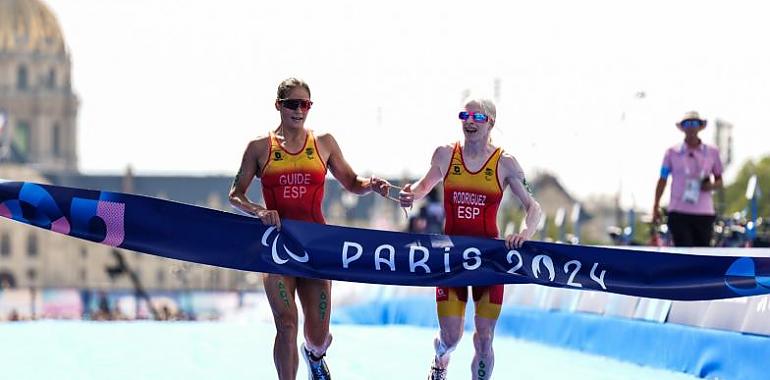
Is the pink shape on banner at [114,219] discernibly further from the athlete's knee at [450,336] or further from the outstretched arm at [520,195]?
the outstretched arm at [520,195]

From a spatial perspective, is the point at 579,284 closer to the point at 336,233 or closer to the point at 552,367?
the point at 336,233

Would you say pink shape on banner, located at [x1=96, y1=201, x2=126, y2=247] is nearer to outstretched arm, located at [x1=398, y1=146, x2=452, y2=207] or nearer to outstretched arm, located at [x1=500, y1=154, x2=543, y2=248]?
outstretched arm, located at [x1=398, y1=146, x2=452, y2=207]

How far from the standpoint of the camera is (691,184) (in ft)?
45.9

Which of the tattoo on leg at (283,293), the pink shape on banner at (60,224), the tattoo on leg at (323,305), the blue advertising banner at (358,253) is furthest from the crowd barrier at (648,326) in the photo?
the pink shape on banner at (60,224)

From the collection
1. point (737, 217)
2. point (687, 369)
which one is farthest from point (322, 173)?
point (737, 217)

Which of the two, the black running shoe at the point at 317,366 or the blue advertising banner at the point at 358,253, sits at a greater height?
the blue advertising banner at the point at 358,253

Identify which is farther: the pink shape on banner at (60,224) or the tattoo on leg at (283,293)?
the pink shape on banner at (60,224)

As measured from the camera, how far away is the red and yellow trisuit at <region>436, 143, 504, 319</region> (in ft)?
30.3

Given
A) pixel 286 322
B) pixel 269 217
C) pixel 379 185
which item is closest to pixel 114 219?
pixel 269 217

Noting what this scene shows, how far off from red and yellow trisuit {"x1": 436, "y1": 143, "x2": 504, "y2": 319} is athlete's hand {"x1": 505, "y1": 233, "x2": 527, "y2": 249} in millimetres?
144

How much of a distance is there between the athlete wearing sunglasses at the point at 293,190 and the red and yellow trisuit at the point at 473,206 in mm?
409

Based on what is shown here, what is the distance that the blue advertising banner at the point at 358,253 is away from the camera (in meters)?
9.31

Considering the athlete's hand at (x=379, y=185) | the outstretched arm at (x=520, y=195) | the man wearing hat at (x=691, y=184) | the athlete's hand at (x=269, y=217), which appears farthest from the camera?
the man wearing hat at (x=691, y=184)

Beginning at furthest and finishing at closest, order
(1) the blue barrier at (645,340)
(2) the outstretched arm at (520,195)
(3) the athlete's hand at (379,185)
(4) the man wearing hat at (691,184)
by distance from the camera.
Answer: (4) the man wearing hat at (691,184) < (1) the blue barrier at (645,340) < (3) the athlete's hand at (379,185) < (2) the outstretched arm at (520,195)
